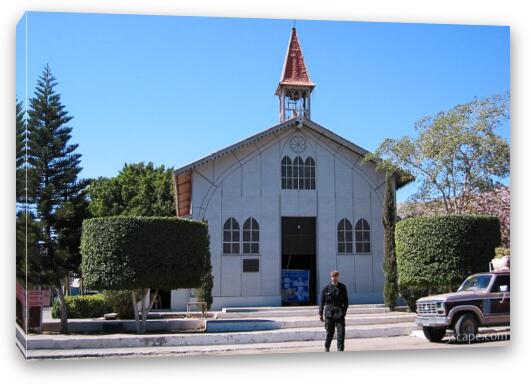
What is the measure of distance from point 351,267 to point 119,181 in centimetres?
1827

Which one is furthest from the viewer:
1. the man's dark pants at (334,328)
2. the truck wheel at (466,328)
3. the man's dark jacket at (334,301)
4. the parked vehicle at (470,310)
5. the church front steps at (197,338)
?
the parked vehicle at (470,310)

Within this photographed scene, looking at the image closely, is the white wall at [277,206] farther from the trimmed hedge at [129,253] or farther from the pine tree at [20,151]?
the pine tree at [20,151]

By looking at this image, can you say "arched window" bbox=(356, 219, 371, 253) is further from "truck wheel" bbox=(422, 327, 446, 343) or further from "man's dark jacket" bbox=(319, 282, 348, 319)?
"man's dark jacket" bbox=(319, 282, 348, 319)

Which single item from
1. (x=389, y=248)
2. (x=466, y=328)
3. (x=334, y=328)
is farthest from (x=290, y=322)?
(x=389, y=248)

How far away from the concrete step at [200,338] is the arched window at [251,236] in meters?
5.38

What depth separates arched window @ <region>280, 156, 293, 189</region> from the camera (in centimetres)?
2080

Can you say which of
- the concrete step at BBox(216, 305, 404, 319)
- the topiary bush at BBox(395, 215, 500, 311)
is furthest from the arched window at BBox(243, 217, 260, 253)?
the topiary bush at BBox(395, 215, 500, 311)

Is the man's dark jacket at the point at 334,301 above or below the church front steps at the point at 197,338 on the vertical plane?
above

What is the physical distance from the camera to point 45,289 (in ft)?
44.6

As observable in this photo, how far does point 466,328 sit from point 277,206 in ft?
Result: 28.1

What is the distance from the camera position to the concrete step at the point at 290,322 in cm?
1540

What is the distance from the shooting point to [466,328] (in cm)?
1323

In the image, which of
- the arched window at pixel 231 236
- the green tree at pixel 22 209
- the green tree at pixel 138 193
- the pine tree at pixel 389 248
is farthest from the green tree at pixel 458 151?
the green tree at pixel 138 193
